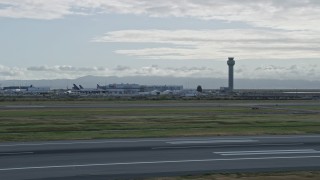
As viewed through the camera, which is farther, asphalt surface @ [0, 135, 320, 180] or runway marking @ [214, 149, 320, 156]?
runway marking @ [214, 149, 320, 156]

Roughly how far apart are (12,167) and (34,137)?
434 inches

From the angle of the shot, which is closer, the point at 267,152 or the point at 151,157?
the point at 151,157

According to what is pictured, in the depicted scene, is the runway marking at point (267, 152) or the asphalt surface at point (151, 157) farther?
the runway marking at point (267, 152)

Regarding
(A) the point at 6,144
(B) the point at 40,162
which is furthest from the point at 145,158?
(A) the point at 6,144

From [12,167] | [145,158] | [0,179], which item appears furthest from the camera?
[145,158]

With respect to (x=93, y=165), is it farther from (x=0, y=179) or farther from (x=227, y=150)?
(x=227, y=150)

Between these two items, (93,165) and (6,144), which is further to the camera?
(6,144)

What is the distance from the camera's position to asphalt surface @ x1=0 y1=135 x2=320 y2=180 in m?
17.5

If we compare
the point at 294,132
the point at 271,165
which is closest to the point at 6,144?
the point at 271,165

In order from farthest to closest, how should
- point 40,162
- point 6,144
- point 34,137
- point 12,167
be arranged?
point 34,137 < point 6,144 < point 40,162 < point 12,167

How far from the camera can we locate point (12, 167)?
18.1 metres

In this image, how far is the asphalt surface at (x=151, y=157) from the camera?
57.3ft

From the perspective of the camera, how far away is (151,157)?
827 inches

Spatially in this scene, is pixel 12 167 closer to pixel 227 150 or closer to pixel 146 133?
pixel 227 150
